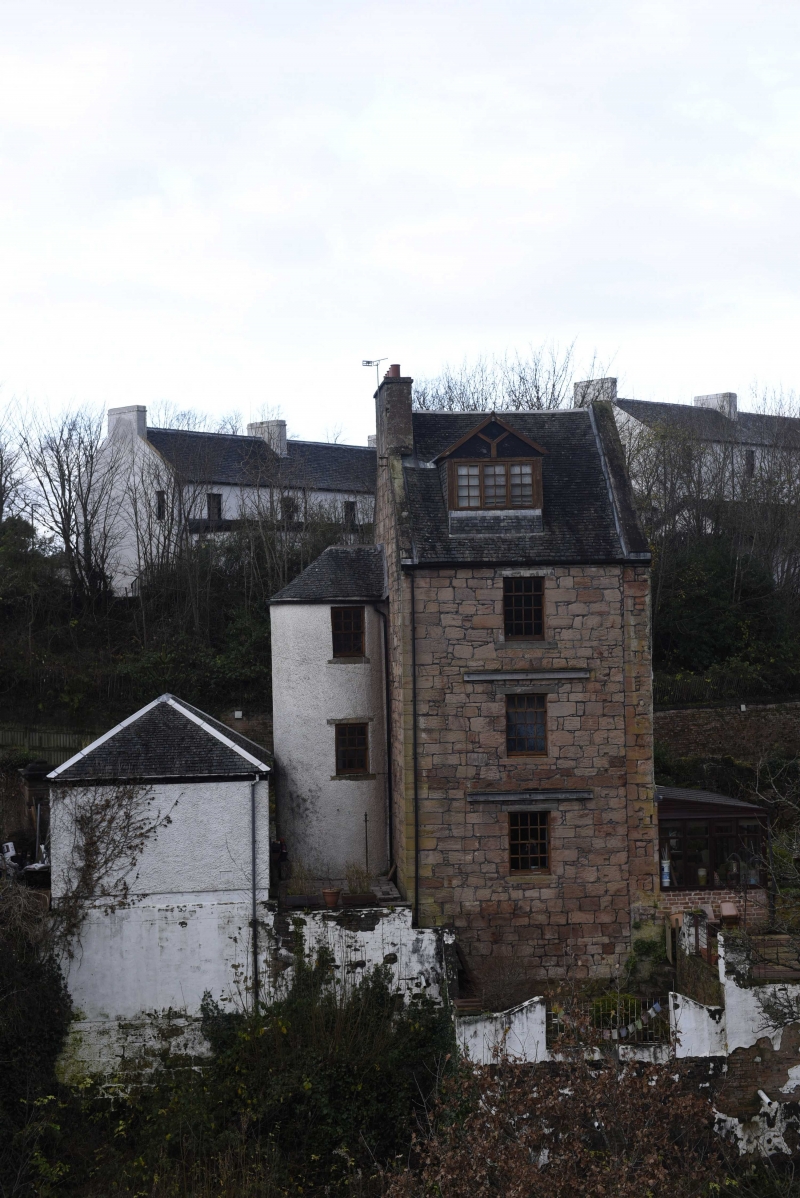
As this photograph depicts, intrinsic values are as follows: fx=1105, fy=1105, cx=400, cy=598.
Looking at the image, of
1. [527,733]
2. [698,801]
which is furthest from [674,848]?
[527,733]

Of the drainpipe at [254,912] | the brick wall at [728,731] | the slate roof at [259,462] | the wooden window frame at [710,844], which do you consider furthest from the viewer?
the slate roof at [259,462]

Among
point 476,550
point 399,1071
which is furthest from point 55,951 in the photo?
point 476,550

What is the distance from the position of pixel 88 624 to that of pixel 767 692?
70.6 feet

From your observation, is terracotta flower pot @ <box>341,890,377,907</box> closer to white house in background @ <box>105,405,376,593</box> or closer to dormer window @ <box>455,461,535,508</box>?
dormer window @ <box>455,461,535,508</box>

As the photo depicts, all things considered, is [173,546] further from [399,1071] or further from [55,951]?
[399,1071]

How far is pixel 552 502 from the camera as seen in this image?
911 inches

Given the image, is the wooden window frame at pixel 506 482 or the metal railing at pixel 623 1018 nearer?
the metal railing at pixel 623 1018

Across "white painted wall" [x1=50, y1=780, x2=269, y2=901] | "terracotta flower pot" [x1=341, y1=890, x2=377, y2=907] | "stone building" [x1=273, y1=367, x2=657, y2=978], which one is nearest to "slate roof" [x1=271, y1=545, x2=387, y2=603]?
"stone building" [x1=273, y1=367, x2=657, y2=978]

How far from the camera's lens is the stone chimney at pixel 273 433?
42.6 metres

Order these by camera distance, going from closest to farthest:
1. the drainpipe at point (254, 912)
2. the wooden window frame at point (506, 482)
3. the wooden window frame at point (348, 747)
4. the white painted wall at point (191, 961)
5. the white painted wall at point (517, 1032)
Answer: the white painted wall at point (517, 1032)
the white painted wall at point (191, 961)
the drainpipe at point (254, 912)
the wooden window frame at point (506, 482)
the wooden window frame at point (348, 747)

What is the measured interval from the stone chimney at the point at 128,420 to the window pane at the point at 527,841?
2357 centimetres

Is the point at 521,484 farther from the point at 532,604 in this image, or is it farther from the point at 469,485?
the point at 532,604

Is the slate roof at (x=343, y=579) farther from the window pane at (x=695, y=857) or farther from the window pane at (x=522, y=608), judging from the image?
the window pane at (x=695, y=857)

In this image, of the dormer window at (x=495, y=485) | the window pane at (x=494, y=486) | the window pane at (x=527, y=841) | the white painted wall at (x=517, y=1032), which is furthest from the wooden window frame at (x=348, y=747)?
the white painted wall at (x=517, y=1032)
